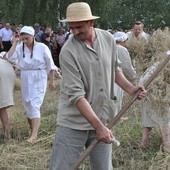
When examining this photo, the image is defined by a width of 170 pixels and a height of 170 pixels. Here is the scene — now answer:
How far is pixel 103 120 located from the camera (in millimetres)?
3729

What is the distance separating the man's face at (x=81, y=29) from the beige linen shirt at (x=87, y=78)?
0.16 feet

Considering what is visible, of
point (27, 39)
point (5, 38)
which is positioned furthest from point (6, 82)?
point (5, 38)

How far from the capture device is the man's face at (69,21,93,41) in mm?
3498

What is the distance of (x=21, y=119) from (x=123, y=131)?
6.18 feet

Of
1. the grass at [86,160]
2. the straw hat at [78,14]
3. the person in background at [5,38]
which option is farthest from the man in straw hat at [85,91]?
the person in background at [5,38]

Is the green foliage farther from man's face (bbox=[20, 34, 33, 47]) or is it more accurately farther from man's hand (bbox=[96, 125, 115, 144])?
man's hand (bbox=[96, 125, 115, 144])

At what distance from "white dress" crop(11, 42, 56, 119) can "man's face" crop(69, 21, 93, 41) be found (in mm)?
Answer: 3045

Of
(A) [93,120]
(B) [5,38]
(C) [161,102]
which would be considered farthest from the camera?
(B) [5,38]

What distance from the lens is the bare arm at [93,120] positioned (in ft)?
11.2

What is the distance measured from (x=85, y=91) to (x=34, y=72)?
311cm

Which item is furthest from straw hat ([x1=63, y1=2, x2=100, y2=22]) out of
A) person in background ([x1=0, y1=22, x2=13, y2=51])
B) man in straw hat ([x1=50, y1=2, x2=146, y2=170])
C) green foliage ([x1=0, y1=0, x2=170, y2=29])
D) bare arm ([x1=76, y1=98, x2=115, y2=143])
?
green foliage ([x1=0, y1=0, x2=170, y2=29])

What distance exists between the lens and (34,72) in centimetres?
662

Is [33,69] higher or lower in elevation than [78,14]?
lower

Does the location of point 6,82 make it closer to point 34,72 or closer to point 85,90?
point 34,72
